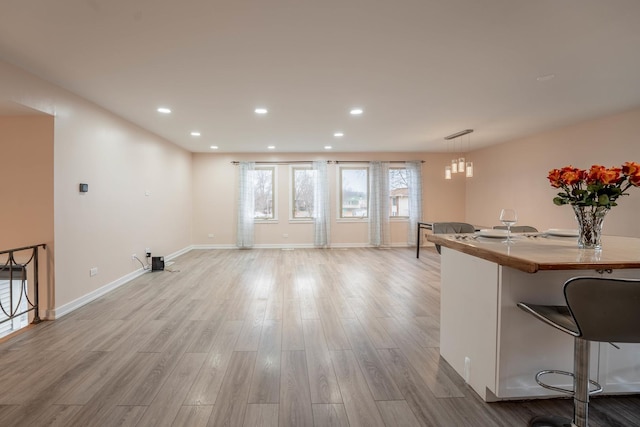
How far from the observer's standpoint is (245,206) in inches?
300

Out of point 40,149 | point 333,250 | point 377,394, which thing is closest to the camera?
point 377,394

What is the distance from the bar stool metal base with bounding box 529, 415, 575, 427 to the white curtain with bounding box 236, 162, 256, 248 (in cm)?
670

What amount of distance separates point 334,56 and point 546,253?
2178 millimetres

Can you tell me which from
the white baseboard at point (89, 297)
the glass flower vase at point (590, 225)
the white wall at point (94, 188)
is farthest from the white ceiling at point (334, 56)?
the white baseboard at point (89, 297)

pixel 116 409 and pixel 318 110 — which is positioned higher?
pixel 318 110

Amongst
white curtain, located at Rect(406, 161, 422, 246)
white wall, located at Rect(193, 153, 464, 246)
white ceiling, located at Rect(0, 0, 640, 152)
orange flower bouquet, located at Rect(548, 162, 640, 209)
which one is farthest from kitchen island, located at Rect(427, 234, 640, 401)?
white wall, located at Rect(193, 153, 464, 246)

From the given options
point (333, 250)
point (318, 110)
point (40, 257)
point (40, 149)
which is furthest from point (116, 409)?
point (333, 250)

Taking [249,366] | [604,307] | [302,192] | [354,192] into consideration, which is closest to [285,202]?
[302,192]

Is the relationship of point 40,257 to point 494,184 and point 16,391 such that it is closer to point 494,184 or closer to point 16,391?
point 16,391

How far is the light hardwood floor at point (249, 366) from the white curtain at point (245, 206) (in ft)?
11.4

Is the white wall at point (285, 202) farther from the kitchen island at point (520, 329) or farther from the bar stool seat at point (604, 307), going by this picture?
the bar stool seat at point (604, 307)

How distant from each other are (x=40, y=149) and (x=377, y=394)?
12.9 feet

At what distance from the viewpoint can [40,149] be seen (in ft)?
10.4

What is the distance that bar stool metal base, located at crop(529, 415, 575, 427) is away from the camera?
5.31 feet
